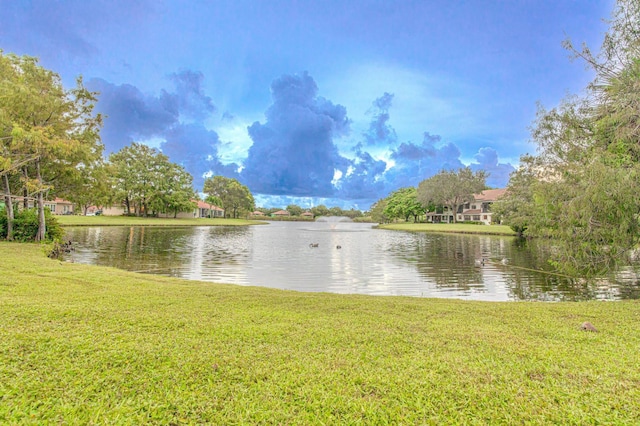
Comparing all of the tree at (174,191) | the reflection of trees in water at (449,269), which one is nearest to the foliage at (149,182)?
the tree at (174,191)

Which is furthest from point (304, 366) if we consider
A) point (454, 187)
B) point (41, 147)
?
point (454, 187)

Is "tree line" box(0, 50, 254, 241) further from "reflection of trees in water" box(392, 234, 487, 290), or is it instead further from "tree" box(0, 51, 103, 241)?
"reflection of trees in water" box(392, 234, 487, 290)

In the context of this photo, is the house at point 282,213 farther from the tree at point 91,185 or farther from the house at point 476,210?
the tree at point 91,185

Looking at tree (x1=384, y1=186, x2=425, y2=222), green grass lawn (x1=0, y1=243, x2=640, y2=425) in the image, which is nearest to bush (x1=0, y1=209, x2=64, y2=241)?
green grass lawn (x1=0, y1=243, x2=640, y2=425)

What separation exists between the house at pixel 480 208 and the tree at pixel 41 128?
60924 mm

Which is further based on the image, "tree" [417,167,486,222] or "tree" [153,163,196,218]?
"tree" [417,167,486,222]

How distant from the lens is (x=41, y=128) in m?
14.2

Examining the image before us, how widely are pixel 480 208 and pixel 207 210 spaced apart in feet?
197

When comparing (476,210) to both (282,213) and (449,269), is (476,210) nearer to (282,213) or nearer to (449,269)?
(449,269)

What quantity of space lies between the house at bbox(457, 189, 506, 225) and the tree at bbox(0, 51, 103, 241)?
6092 cm

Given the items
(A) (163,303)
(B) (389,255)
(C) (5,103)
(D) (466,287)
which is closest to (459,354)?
(A) (163,303)

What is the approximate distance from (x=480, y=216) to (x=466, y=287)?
198 ft

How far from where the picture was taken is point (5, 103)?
13820mm

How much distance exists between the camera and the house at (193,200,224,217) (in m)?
78.9
